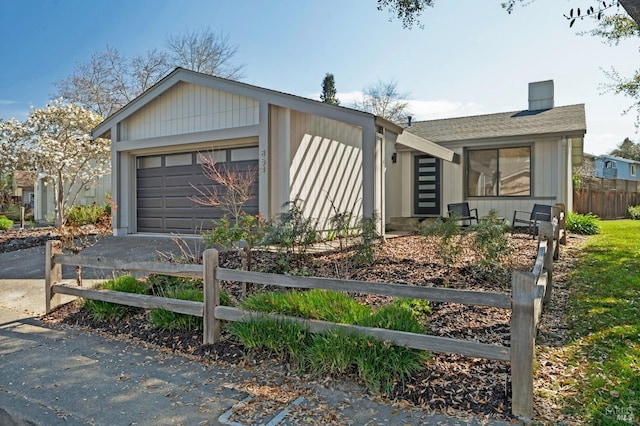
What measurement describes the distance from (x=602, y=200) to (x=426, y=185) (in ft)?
40.8

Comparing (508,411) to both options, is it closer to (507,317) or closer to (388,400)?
(388,400)

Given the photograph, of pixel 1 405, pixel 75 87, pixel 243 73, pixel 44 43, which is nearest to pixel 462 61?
pixel 1 405

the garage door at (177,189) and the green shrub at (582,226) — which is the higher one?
the garage door at (177,189)

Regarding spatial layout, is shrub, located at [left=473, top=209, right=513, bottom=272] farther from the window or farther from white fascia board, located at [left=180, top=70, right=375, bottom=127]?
the window

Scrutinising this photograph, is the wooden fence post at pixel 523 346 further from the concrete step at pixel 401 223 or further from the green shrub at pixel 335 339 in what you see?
the concrete step at pixel 401 223

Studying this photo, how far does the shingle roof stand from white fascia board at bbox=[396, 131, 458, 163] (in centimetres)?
181

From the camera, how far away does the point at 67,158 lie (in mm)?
16250

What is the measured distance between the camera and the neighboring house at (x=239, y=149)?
9109 millimetres

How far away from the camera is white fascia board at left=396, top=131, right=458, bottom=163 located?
9.33 m

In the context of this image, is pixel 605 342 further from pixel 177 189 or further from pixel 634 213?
pixel 634 213

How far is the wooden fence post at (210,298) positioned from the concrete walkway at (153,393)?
332mm

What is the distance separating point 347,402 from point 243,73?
25.1 meters

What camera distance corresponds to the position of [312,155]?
33.0 ft

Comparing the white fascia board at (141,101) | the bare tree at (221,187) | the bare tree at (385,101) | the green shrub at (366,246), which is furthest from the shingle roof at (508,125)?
the bare tree at (385,101)
